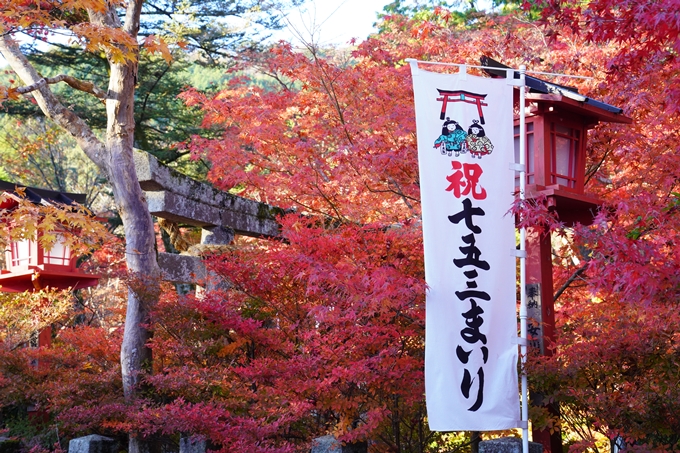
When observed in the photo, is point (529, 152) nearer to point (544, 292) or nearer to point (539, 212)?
point (544, 292)

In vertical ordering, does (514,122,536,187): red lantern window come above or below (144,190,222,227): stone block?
above

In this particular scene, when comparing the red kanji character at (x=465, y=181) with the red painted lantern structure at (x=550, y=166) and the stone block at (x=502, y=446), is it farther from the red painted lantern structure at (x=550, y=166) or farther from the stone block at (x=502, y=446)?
the stone block at (x=502, y=446)

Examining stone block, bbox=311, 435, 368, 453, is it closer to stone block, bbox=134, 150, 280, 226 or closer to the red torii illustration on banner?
the red torii illustration on banner

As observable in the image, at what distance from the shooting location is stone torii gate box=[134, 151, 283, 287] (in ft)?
30.5

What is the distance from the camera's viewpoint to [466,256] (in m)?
6.18

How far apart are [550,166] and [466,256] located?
161 cm

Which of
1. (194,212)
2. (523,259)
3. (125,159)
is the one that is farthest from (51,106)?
(523,259)

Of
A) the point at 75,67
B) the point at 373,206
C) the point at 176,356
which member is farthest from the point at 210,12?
the point at 176,356

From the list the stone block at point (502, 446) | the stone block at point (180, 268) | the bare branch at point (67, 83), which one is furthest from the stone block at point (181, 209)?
the stone block at point (502, 446)

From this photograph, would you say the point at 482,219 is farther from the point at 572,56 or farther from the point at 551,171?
the point at 572,56

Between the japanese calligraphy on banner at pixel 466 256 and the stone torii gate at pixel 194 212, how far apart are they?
3.99 meters

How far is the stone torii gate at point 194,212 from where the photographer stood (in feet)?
30.5

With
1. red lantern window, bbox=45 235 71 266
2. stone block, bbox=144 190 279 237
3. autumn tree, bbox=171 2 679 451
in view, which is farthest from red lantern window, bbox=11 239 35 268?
stone block, bbox=144 190 279 237

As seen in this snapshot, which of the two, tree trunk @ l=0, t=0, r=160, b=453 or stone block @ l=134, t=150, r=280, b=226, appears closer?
tree trunk @ l=0, t=0, r=160, b=453
